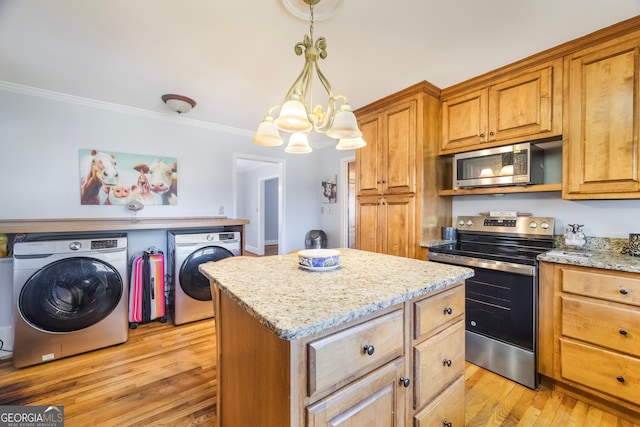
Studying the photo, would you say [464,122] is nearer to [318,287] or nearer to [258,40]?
[258,40]

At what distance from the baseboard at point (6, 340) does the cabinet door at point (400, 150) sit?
3503mm

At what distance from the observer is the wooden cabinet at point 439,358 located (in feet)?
3.39

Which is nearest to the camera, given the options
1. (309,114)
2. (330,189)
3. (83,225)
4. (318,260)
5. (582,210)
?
(318,260)

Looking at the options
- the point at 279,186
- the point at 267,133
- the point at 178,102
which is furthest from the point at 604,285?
the point at 279,186

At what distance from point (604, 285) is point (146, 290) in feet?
11.9

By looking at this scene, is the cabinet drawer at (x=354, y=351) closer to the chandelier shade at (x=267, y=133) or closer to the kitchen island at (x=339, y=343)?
the kitchen island at (x=339, y=343)

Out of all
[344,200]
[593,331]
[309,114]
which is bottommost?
[593,331]

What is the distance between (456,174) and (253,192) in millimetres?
5310

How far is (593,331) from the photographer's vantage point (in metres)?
1.54

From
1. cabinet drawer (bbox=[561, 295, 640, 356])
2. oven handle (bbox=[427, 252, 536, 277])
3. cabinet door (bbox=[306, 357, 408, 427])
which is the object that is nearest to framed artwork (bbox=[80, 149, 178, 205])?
oven handle (bbox=[427, 252, 536, 277])

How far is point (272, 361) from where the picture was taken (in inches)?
30.4

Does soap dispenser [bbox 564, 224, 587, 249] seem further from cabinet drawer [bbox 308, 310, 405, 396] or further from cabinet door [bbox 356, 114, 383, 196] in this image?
cabinet drawer [bbox 308, 310, 405, 396]

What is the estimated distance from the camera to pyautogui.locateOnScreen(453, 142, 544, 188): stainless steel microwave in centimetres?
200

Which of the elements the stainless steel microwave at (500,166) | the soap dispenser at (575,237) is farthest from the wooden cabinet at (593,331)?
the stainless steel microwave at (500,166)
